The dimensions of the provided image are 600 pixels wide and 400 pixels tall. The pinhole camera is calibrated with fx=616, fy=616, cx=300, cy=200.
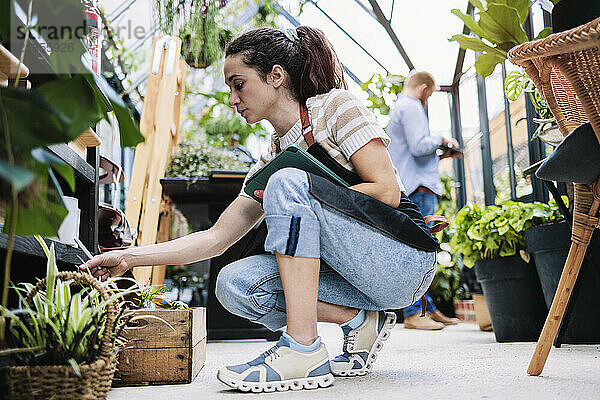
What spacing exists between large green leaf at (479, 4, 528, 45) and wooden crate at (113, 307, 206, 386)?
45.3 inches

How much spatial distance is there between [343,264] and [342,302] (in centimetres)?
15

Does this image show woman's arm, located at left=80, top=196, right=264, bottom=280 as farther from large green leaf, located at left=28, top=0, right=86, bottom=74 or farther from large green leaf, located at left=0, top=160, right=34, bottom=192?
large green leaf, located at left=0, top=160, right=34, bottom=192

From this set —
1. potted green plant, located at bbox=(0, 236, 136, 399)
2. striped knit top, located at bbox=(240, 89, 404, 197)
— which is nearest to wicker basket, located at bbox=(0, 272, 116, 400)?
potted green plant, located at bbox=(0, 236, 136, 399)

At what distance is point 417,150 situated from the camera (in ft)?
11.1

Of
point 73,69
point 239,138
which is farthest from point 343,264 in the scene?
point 239,138

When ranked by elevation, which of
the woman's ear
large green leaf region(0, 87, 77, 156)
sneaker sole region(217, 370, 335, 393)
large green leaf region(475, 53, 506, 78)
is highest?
large green leaf region(475, 53, 506, 78)

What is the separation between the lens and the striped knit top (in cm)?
136

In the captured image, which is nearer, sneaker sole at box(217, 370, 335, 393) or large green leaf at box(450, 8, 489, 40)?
sneaker sole at box(217, 370, 335, 393)

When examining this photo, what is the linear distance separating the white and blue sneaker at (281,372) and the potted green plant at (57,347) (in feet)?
0.89

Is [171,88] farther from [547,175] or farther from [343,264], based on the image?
[547,175]

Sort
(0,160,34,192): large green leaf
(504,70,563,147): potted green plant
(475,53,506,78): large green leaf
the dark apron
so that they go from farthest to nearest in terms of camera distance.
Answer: (504,70,563,147): potted green plant < (475,53,506,78): large green leaf < the dark apron < (0,160,34,192): large green leaf

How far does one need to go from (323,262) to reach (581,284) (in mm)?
1061

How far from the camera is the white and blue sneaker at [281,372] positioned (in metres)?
1.19

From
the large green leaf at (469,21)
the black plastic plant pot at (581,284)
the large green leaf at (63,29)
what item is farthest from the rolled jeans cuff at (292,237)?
the black plastic plant pot at (581,284)
